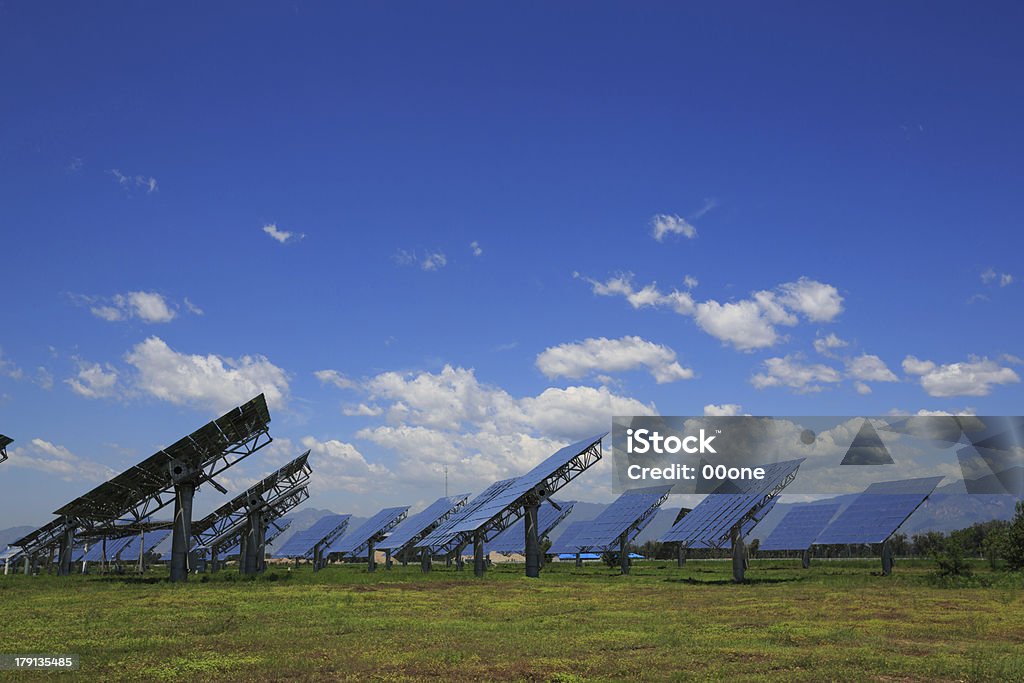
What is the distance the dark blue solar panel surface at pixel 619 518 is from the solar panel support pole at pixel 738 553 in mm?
18307

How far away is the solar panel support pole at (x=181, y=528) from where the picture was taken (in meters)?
50.1

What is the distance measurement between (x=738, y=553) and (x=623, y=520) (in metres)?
25.0

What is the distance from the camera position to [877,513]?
61.9 meters

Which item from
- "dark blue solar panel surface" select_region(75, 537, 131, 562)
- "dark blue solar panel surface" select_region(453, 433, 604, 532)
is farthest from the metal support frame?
"dark blue solar panel surface" select_region(75, 537, 131, 562)

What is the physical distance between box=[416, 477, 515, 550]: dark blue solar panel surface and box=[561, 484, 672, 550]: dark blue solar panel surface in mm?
10363

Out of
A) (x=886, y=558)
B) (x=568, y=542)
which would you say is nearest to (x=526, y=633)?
(x=886, y=558)

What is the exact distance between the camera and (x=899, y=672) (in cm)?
1747

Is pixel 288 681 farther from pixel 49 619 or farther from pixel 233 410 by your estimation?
pixel 233 410

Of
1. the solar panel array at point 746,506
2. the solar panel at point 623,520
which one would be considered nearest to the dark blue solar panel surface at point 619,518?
the solar panel at point 623,520

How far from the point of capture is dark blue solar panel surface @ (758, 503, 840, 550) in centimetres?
7475

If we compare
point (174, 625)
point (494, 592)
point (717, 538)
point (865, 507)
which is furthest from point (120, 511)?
point (865, 507)

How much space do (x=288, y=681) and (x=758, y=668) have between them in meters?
10.6

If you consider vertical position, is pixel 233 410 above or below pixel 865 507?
above

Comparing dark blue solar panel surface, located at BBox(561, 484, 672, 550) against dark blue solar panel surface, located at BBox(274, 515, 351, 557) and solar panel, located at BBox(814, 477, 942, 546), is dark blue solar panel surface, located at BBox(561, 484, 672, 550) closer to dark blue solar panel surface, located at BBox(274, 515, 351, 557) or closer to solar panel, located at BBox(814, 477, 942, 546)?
solar panel, located at BBox(814, 477, 942, 546)
